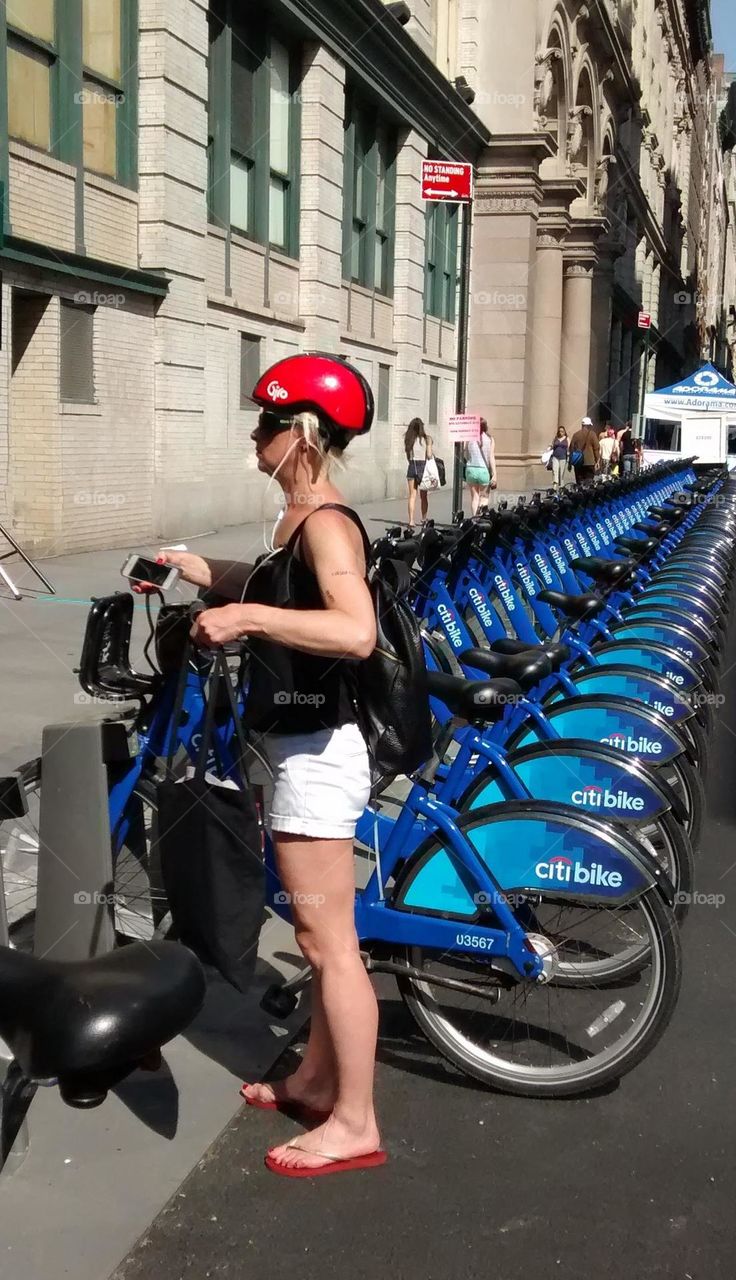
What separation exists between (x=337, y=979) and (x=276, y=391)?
1379mm

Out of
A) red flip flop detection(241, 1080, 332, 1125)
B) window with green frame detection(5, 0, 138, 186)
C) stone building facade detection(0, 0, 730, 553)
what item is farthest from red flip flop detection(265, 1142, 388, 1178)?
window with green frame detection(5, 0, 138, 186)

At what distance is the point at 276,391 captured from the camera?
118 inches

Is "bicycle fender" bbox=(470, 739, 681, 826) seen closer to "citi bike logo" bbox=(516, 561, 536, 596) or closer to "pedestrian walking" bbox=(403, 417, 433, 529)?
"citi bike logo" bbox=(516, 561, 536, 596)

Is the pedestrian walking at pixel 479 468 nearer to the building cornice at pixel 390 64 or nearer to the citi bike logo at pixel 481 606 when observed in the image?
the building cornice at pixel 390 64

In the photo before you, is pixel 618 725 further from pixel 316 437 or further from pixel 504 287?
pixel 504 287

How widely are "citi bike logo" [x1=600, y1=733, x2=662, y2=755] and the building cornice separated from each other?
53.7 ft

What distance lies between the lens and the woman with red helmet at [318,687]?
2.86 metres

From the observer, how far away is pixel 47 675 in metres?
8.32

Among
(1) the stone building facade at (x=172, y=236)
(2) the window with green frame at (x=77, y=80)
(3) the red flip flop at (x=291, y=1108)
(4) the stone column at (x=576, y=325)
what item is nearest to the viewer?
(3) the red flip flop at (x=291, y=1108)

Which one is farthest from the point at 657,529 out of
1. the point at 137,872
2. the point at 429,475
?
the point at 429,475

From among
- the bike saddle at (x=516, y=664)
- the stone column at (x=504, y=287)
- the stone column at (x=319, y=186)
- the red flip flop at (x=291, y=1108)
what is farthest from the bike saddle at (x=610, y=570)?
the stone column at (x=504, y=287)

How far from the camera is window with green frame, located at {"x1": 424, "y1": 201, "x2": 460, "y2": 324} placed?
29031 millimetres

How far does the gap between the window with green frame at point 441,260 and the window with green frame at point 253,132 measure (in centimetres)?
781

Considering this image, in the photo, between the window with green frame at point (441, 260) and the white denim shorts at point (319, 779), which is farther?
the window with green frame at point (441, 260)
